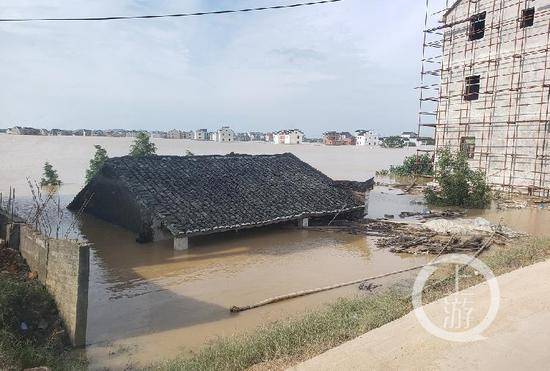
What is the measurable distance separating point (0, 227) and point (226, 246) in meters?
5.97

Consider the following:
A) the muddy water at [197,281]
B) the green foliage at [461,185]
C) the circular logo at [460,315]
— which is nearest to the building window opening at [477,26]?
the green foliage at [461,185]

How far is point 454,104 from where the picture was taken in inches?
1048

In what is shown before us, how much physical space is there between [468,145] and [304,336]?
2358 cm

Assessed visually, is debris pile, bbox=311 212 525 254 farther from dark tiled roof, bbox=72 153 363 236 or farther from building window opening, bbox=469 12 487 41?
building window opening, bbox=469 12 487 41

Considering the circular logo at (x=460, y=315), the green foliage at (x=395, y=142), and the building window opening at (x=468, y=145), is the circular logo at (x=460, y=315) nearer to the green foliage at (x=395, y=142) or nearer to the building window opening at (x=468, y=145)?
the building window opening at (x=468, y=145)

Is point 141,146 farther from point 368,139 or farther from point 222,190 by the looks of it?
point 368,139

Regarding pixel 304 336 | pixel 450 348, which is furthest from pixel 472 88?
pixel 304 336

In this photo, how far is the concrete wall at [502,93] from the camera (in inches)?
861

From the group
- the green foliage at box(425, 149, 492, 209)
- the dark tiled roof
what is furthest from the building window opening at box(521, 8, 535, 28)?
the dark tiled roof

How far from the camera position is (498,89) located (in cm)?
2391

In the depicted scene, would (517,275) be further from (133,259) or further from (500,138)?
(500,138)

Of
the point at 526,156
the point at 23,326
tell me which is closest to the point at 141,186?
the point at 23,326

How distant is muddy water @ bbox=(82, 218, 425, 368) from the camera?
7.03m

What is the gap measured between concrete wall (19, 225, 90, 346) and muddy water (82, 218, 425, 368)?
0.50 m
